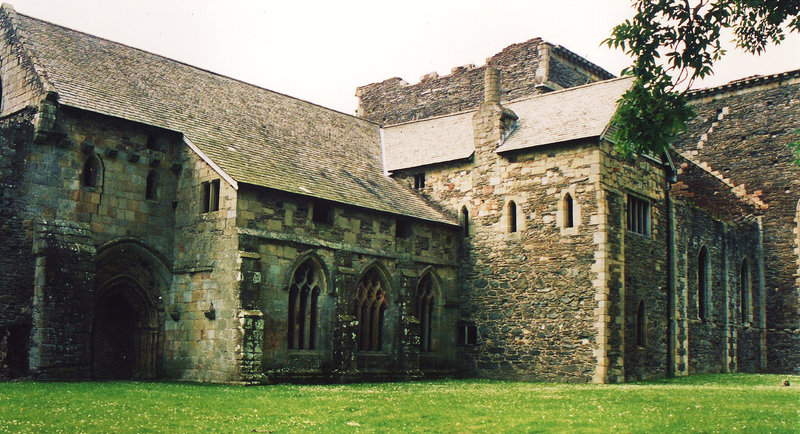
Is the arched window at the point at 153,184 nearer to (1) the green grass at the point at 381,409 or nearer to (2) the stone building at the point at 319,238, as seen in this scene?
(2) the stone building at the point at 319,238

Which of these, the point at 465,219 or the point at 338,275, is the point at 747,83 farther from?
the point at 338,275

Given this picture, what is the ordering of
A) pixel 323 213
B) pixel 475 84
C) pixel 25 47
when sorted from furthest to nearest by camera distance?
pixel 475 84 → pixel 323 213 → pixel 25 47

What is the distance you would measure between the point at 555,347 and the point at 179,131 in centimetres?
1467

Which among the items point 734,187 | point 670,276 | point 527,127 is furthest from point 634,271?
point 734,187

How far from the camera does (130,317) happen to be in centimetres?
2711

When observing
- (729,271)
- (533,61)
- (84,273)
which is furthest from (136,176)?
(729,271)

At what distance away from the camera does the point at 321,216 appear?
92.9 feet

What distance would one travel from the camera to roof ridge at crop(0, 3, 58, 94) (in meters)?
24.8

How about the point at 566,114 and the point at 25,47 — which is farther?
the point at 566,114

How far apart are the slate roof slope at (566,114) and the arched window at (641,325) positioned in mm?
6746

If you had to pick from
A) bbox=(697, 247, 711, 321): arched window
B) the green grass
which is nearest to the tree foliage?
the green grass

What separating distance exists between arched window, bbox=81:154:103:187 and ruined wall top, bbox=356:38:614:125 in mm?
19582

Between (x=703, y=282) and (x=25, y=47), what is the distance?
28.0m

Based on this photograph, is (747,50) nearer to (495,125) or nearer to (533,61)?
(495,125)
